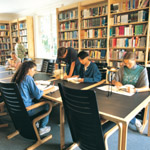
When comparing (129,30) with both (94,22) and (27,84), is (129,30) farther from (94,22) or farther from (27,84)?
(27,84)

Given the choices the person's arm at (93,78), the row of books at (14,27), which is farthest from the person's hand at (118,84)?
the row of books at (14,27)

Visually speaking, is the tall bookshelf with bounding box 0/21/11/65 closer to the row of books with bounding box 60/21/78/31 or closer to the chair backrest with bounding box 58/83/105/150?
the row of books with bounding box 60/21/78/31

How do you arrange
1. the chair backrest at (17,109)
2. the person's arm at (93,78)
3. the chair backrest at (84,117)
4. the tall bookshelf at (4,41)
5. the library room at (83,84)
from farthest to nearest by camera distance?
the tall bookshelf at (4,41) → the person's arm at (93,78) → the chair backrest at (17,109) → the library room at (83,84) → the chair backrest at (84,117)

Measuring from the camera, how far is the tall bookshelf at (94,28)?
13.7 ft

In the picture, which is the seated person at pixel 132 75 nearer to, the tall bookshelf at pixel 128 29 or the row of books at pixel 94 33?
the tall bookshelf at pixel 128 29

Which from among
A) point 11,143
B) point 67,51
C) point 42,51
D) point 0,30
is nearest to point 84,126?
point 11,143

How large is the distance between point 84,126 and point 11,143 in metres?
A: 1.22

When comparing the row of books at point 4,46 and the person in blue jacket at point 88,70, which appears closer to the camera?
the person in blue jacket at point 88,70

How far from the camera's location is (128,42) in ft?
12.5

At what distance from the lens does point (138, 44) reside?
364 centimetres

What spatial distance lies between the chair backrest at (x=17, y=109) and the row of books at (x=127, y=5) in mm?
3291

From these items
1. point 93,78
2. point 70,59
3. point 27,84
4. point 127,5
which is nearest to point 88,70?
point 93,78

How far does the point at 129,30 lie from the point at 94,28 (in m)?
1.13

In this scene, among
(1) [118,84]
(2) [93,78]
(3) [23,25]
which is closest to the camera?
(1) [118,84]
